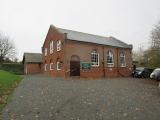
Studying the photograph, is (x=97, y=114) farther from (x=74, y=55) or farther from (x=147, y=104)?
(x=74, y=55)

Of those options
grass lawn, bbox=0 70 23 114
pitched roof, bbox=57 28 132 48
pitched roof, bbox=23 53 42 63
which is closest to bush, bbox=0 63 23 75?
pitched roof, bbox=23 53 42 63

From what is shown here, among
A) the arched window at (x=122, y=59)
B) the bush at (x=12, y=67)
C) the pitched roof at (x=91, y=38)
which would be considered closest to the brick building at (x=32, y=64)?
the bush at (x=12, y=67)

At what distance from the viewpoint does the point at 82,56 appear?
3369cm

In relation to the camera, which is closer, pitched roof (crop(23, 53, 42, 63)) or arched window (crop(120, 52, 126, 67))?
arched window (crop(120, 52, 126, 67))

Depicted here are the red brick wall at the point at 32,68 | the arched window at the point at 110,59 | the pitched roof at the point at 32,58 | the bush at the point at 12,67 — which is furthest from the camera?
the bush at the point at 12,67

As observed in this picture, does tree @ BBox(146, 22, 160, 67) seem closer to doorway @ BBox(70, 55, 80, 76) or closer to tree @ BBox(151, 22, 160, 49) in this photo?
tree @ BBox(151, 22, 160, 49)

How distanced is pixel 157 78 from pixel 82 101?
19.0m

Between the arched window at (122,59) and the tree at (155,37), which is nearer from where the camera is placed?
the tree at (155,37)

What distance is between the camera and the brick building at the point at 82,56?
3259 centimetres

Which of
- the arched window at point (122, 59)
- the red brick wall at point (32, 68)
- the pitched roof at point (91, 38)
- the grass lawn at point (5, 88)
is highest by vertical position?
the pitched roof at point (91, 38)

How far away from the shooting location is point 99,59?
3572cm

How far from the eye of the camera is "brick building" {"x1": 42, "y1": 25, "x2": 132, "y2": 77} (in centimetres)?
3259

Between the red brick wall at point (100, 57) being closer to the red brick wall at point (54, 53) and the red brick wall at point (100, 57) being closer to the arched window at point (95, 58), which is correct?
the arched window at point (95, 58)

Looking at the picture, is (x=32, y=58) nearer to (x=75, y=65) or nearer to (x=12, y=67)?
(x=12, y=67)
